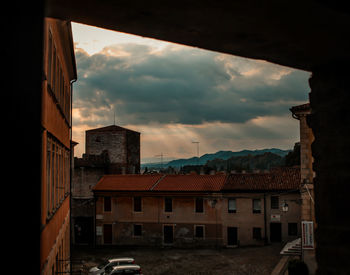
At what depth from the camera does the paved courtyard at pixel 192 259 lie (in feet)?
86.6

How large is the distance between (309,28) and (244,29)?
0.51m

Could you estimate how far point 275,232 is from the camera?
32.9 meters

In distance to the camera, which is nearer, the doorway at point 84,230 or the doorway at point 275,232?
the doorway at point 275,232

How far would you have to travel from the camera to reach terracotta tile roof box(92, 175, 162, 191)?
1441 inches

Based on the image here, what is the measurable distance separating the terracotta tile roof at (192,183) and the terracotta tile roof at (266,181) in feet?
3.02

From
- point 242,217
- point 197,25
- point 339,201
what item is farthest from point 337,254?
point 242,217

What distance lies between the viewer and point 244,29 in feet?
10.1

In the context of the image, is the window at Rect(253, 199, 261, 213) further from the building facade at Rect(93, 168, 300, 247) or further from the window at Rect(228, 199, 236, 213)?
the window at Rect(228, 199, 236, 213)

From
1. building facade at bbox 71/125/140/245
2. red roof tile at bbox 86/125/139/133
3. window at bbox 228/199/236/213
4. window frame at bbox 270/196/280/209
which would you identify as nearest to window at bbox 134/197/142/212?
window at bbox 228/199/236/213

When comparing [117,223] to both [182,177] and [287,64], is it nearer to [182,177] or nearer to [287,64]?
[182,177]

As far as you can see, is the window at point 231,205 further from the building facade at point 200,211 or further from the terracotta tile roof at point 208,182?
the terracotta tile roof at point 208,182

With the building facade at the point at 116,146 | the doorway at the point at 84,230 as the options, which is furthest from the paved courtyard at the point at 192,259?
the building facade at the point at 116,146

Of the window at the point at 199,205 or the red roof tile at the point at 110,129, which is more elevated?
the red roof tile at the point at 110,129

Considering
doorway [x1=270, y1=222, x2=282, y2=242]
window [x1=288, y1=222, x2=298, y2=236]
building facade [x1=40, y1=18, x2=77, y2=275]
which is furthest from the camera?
doorway [x1=270, y1=222, x2=282, y2=242]
